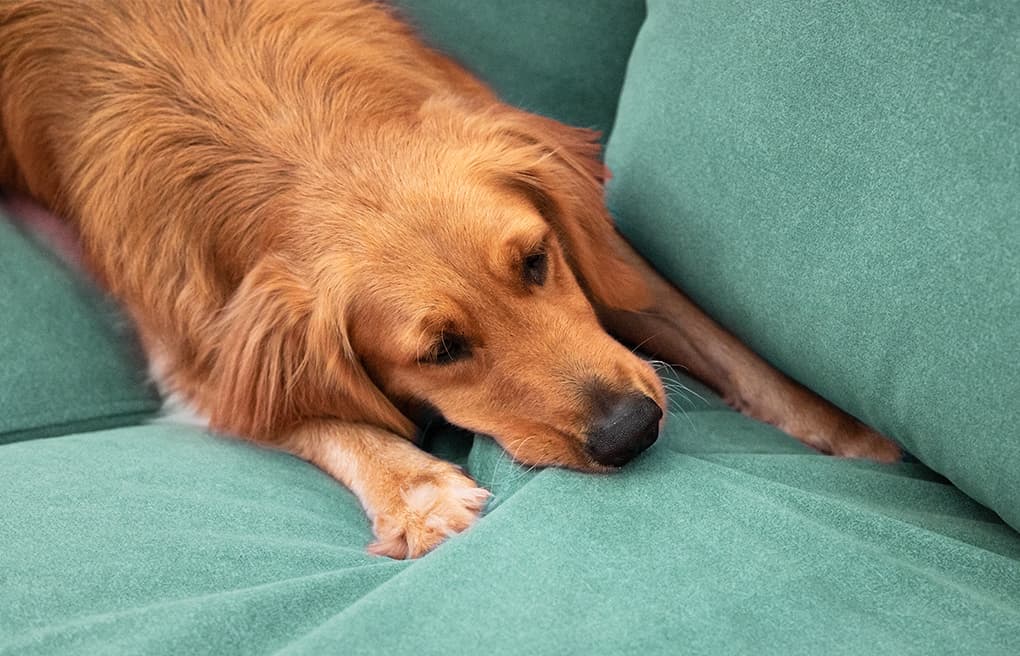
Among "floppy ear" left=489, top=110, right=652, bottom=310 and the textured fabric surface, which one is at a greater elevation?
"floppy ear" left=489, top=110, right=652, bottom=310

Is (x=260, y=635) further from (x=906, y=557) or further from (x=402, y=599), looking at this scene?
(x=906, y=557)

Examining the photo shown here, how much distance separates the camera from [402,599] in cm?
127

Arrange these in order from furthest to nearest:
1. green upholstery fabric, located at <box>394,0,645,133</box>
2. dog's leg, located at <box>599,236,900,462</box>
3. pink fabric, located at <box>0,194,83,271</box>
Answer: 1. green upholstery fabric, located at <box>394,0,645,133</box>
2. pink fabric, located at <box>0,194,83,271</box>
3. dog's leg, located at <box>599,236,900,462</box>

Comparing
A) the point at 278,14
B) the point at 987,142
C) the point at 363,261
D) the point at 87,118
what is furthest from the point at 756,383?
the point at 87,118

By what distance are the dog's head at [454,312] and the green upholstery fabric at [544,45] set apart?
58 centimetres

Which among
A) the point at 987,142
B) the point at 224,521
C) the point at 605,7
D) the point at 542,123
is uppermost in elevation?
the point at 987,142

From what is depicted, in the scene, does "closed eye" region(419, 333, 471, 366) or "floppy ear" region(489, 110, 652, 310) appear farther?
"floppy ear" region(489, 110, 652, 310)

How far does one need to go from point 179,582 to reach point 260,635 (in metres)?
0.20

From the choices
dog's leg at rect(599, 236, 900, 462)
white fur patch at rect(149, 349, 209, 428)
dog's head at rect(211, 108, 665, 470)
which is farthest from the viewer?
white fur patch at rect(149, 349, 209, 428)

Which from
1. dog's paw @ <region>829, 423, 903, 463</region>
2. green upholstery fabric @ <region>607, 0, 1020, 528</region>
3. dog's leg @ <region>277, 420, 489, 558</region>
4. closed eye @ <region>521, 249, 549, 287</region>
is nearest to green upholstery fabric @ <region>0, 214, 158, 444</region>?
dog's leg @ <region>277, 420, 489, 558</region>

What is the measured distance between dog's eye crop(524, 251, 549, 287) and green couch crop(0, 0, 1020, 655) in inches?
10.9

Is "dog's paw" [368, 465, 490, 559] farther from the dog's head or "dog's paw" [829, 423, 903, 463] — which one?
"dog's paw" [829, 423, 903, 463]

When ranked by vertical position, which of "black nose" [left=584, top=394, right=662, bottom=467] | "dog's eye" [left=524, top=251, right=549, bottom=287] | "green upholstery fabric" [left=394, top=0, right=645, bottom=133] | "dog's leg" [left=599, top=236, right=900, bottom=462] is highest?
"green upholstery fabric" [left=394, top=0, right=645, bottom=133]

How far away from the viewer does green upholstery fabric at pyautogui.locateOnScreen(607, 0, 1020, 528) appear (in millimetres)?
1310
